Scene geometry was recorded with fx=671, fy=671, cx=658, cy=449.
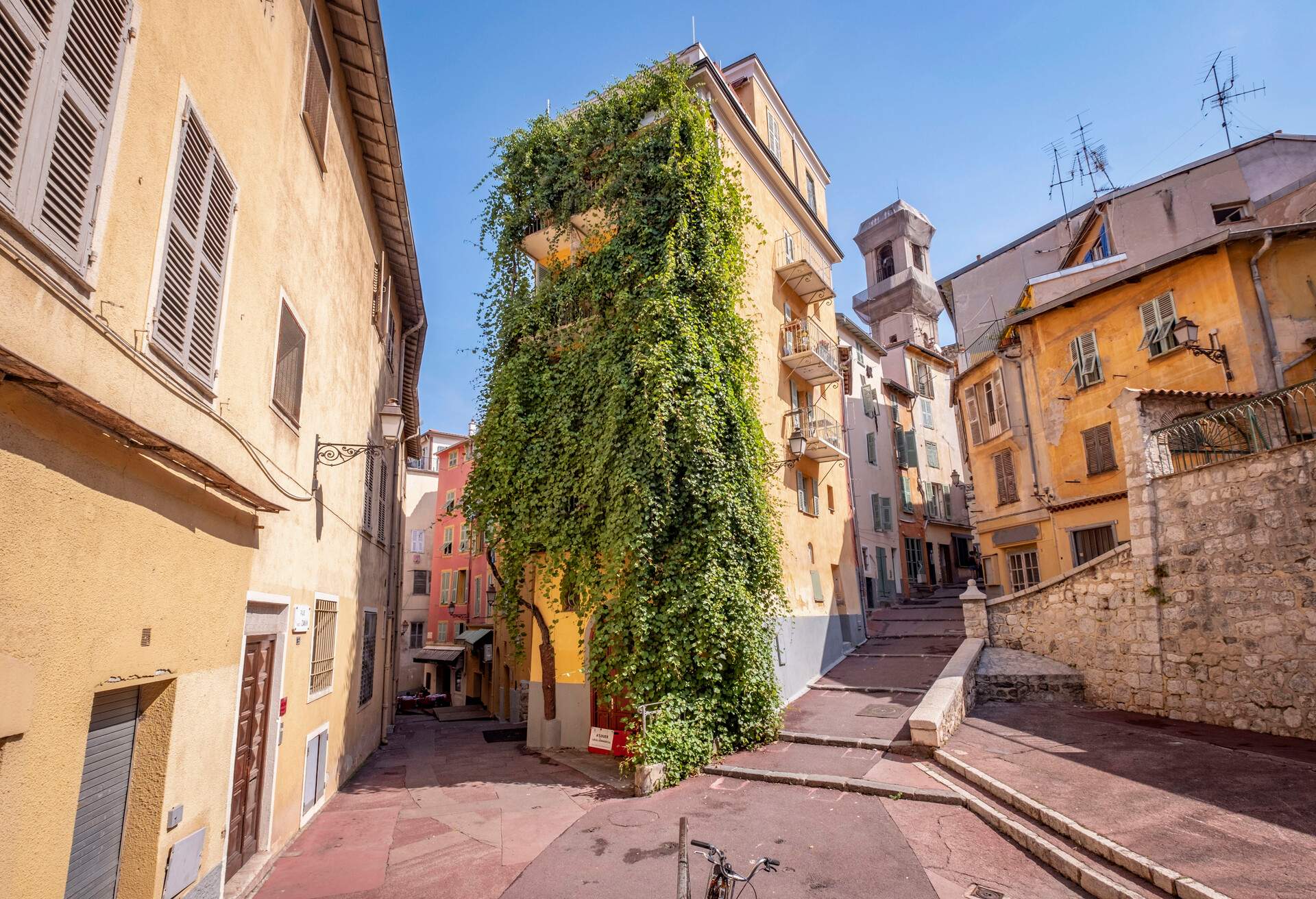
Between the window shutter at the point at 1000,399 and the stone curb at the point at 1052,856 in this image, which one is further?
the window shutter at the point at 1000,399

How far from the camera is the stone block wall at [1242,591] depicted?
967 centimetres

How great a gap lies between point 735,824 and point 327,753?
5.72 m

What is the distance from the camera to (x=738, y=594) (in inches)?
453

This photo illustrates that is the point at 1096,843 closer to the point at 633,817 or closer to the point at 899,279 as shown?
the point at 633,817

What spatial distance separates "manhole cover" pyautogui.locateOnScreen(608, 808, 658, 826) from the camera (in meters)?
8.32

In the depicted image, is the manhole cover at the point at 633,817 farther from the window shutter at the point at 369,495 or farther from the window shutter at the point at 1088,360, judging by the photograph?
the window shutter at the point at 1088,360

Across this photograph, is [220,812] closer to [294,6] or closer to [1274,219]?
[294,6]

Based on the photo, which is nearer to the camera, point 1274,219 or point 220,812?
point 220,812

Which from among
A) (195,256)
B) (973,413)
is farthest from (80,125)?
(973,413)

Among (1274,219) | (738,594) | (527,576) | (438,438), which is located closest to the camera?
(738,594)

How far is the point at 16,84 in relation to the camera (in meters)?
3.14

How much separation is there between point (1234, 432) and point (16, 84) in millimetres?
15832

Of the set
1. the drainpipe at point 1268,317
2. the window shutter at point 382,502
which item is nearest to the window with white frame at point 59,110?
the window shutter at point 382,502

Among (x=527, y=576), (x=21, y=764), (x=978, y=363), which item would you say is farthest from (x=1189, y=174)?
(x=21, y=764)
